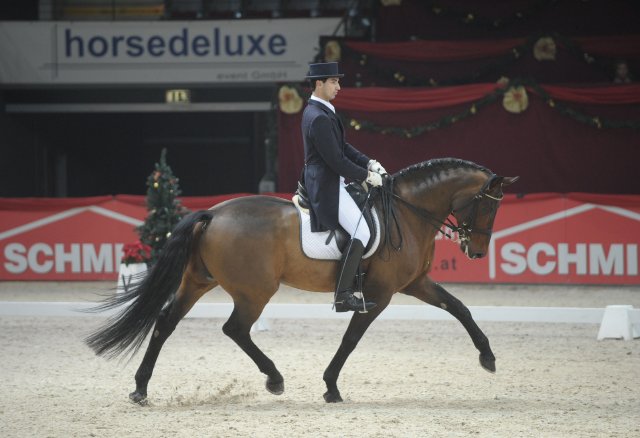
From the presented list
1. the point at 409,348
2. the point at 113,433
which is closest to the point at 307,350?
the point at 409,348

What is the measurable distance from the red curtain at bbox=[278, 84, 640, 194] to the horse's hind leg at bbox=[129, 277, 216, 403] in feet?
28.8

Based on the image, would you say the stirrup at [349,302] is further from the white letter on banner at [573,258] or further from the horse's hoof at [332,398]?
the white letter on banner at [573,258]

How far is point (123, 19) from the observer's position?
2091 centimetres

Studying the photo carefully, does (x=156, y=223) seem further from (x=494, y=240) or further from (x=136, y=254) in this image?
(x=494, y=240)

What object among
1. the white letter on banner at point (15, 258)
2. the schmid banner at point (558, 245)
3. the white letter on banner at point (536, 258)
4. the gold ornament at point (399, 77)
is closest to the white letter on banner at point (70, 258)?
the white letter on banner at point (15, 258)

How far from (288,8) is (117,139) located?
5823 mm

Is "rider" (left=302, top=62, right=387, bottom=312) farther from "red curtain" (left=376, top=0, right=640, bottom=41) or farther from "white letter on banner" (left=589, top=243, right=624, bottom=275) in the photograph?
"red curtain" (left=376, top=0, right=640, bottom=41)

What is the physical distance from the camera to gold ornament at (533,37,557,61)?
15.7 m

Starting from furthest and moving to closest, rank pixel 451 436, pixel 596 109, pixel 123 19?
1. pixel 123 19
2. pixel 596 109
3. pixel 451 436

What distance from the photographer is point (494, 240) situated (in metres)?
13.2

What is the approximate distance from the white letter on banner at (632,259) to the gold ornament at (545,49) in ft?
14.0

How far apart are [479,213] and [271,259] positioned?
1.47 meters

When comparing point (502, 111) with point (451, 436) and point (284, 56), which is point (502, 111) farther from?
point (451, 436)

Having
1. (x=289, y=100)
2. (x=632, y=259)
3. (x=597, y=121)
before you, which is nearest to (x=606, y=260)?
(x=632, y=259)
